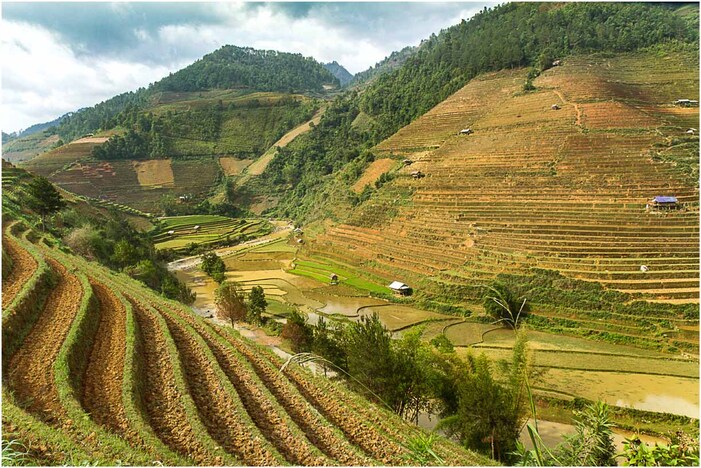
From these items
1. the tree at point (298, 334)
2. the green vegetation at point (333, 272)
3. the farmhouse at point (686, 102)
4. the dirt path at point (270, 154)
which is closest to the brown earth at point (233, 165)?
the dirt path at point (270, 154)

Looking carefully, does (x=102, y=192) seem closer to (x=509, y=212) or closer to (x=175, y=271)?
(x=175, y=271)

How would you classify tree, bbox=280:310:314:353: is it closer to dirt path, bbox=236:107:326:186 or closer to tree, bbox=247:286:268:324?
tree, bbox=247:286:268:324

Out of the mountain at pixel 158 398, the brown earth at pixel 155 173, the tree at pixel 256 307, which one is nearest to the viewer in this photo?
the mountain at pixel 158 398

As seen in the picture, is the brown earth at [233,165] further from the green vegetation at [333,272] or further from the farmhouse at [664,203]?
the farmhouse at [664,203]

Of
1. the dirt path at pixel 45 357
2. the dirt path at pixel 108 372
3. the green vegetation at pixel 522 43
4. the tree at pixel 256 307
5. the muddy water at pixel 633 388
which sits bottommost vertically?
the muddy water at pixel 633 388

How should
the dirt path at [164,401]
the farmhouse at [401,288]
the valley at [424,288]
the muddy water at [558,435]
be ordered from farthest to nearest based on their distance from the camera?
the farmhouse at [401,288] → the muddy water at [558,435] → the valley at [424,288] → the dirt path at [164,401]

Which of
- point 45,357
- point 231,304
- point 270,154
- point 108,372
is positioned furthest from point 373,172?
point 270,154
